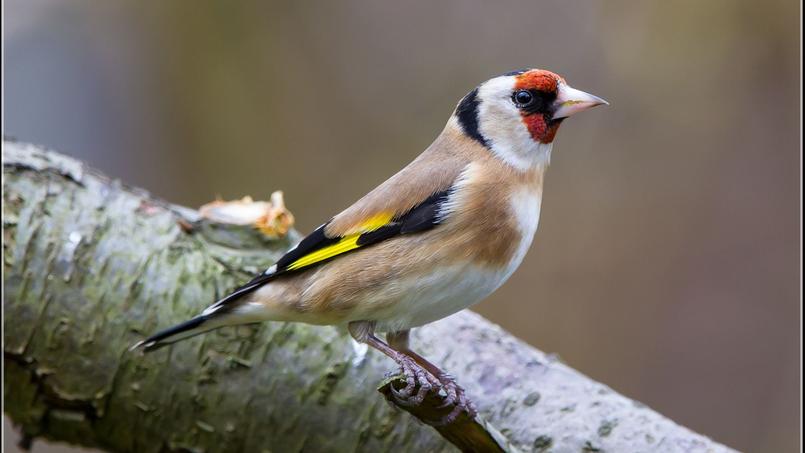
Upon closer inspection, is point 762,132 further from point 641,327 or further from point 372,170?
point 372,170

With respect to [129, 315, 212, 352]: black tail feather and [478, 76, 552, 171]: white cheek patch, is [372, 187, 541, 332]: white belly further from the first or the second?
[129, 315, 212, 352]: black tail feather

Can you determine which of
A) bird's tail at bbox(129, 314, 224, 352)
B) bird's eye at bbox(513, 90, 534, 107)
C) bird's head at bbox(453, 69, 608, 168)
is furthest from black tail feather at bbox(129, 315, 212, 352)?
bird's eye at bbox(513, 90, 534, 107)

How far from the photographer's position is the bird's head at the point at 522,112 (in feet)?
9.31

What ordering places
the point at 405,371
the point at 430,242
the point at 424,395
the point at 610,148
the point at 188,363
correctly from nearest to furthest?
the point at 424,395
the point at 405,371
the point at 430,242
the point at 188,363
the point at 610,148

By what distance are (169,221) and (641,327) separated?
3384 mm

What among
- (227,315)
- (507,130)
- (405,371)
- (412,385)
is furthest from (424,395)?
(507,130)

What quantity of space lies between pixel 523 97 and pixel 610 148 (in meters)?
3.28

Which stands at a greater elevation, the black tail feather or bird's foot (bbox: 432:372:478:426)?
the black tail feather

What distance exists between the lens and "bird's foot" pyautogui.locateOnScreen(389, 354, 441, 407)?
2.35 metres

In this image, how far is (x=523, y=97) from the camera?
2896 millimetres

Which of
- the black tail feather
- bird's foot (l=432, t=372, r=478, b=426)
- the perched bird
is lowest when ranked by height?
bird's foot (l=432, t=372, r=478, b=426)

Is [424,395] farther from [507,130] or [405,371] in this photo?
[507,130]

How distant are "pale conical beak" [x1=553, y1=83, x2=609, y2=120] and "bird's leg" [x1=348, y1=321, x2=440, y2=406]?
892 millimetres

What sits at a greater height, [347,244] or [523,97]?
[523,97]
